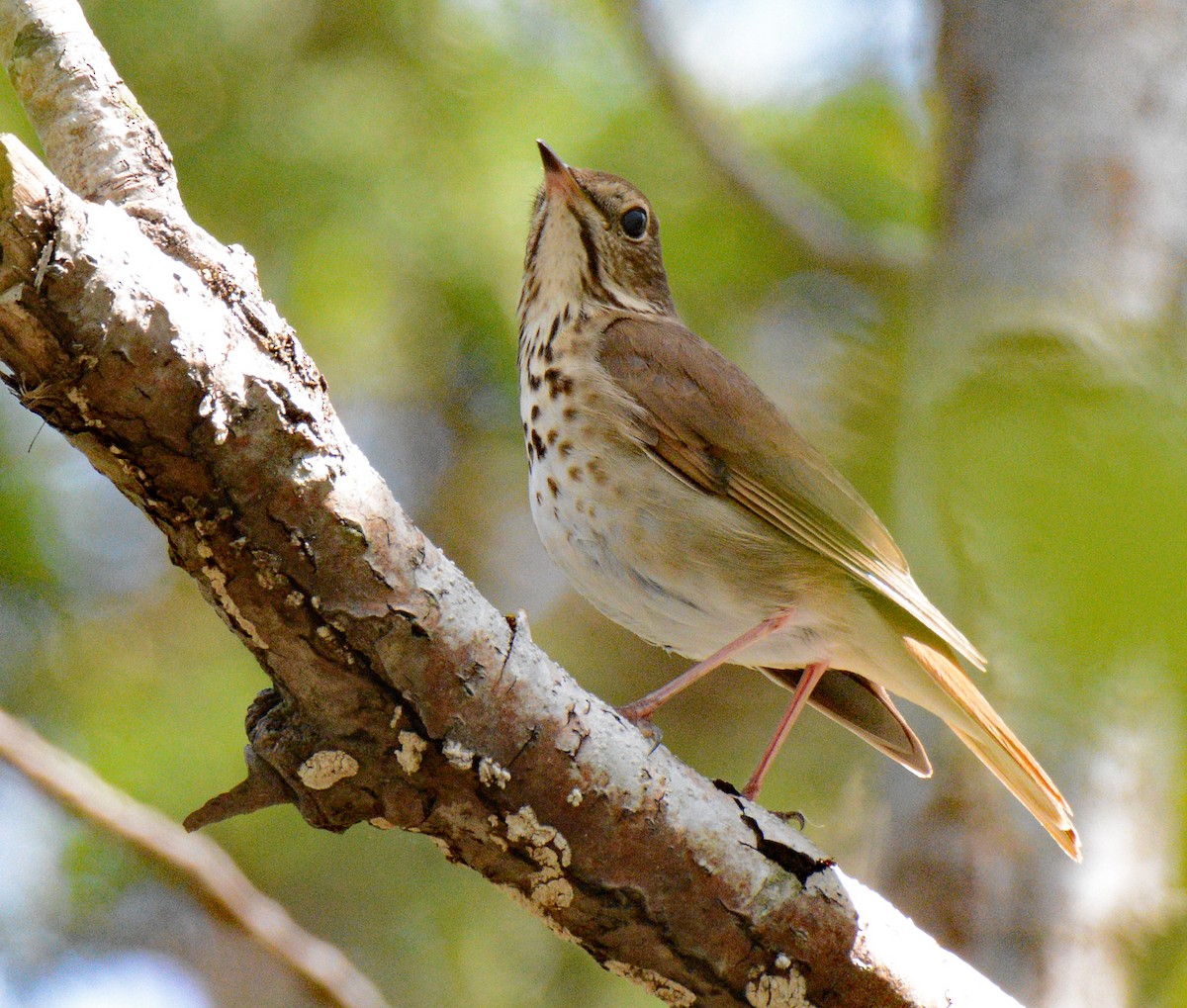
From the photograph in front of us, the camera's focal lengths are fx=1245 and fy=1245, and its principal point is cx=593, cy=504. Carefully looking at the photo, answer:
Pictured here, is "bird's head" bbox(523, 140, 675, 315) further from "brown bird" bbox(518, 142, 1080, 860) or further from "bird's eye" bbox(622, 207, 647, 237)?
"brown bird" bbox(518, 142, 1080, 860)

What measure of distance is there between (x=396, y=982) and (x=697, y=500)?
188 cm

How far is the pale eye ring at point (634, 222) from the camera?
12.0ft

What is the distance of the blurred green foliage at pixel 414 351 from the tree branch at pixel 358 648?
1.02 metres

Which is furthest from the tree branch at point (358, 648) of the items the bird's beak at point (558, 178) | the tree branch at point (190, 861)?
the bird's beak at point (558, 178)

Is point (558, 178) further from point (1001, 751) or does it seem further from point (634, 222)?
point (1001, 751)

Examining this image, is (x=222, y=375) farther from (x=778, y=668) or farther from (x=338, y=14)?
(x=338, y=14)

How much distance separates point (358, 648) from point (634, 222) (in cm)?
223

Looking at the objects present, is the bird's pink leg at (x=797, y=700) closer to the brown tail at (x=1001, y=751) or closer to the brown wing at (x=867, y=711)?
the brown wing at (x=867, y=711)

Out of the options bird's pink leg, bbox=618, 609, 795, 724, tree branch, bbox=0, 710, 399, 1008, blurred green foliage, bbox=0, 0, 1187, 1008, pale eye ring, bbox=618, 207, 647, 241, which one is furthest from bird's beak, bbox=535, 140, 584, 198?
tree branch, bbox=0, 710, 399, 1008

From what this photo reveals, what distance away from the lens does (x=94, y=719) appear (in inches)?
131

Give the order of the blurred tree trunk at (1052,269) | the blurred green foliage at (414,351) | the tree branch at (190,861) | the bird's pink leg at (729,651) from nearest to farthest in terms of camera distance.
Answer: the tree branch at (190,861)
the blurred tree trunk at (1052,269)
the bird's pink leg at (729,651)
the blurred green foliage at (414,351)

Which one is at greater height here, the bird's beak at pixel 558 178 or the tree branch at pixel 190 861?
the bird's beak at pixel 558 178

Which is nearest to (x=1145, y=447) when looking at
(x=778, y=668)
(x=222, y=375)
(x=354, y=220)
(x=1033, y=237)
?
(x=222, y=375)

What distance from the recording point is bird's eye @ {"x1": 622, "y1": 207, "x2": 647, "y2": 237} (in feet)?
12.0
